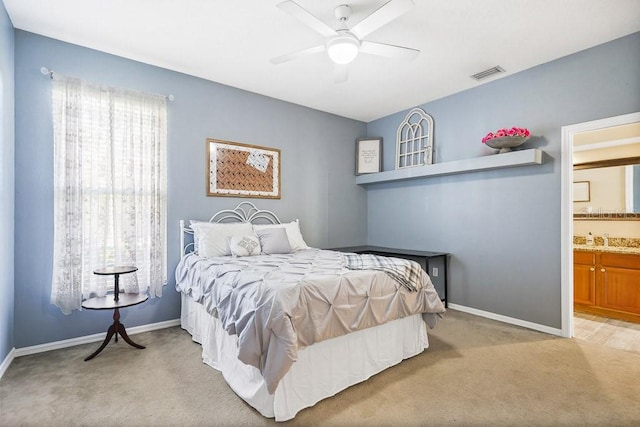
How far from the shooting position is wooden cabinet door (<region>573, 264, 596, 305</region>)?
4.09 meters

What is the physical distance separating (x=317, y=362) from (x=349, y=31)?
2.44 metres

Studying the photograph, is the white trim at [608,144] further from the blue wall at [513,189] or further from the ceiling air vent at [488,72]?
the ceiling air vent at [488,72]

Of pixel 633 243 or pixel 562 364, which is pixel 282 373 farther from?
pixel 633 243

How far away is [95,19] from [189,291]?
2.55 m

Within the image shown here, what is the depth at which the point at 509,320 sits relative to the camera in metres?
3.78

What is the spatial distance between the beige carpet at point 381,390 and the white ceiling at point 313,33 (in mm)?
2905

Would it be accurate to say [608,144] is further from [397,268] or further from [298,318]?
[298,318]

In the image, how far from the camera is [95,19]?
276cm

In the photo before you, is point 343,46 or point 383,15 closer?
point 383,15

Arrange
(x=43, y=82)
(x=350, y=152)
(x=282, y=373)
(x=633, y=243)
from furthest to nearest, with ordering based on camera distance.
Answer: (x=350, y=152) → (x=633, y=243) → (x=43, y=82) → (x=282, y=373)

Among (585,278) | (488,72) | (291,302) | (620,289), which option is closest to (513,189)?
(488,72)

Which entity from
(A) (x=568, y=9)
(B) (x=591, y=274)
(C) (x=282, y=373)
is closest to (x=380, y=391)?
(C) (x=282, y=373)

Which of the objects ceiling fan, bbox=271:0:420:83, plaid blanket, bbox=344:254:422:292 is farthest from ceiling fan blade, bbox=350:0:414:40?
plaid blanket, bbox=344:254:422:292

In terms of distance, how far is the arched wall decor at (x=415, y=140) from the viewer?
4.66 meters
